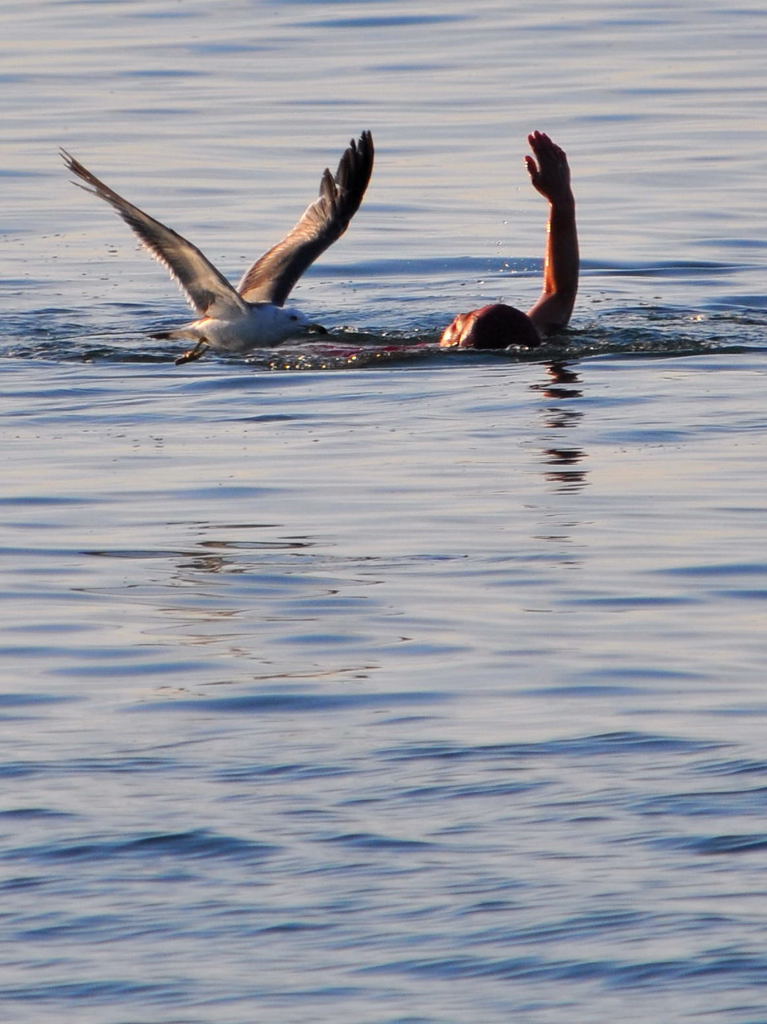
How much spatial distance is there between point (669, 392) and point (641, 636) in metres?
3.93

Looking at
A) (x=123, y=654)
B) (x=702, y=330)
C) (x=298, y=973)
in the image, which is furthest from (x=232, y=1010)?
(x=702, y=330)

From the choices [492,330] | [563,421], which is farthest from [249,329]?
[563,421]

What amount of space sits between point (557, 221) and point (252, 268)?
5.86 feet

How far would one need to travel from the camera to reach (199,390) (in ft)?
36.0

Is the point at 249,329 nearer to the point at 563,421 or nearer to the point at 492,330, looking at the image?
the point at 492,330

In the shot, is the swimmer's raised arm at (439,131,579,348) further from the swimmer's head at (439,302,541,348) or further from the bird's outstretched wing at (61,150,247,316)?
the bird's outstretched wing at (61,150,247,316)

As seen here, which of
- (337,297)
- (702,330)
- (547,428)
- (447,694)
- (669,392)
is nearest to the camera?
(447,694)

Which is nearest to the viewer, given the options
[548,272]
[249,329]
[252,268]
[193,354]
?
[193,354]

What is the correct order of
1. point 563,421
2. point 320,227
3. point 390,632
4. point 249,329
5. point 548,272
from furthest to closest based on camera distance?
point 320,227 < point 548,272 < point 249,329 < point 563,421 < point 390,632

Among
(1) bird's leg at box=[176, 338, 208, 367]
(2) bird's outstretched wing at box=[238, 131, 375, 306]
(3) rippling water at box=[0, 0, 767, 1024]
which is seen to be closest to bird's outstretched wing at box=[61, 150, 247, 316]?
(1) bird's leg at box=[176, 338, 208, 367]

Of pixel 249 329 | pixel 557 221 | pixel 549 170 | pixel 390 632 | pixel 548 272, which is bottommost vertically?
pixel 390 632

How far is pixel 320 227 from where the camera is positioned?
12.2 m

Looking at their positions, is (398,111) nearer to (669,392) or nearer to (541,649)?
(669,392)

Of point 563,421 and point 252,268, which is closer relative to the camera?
point 563,421
